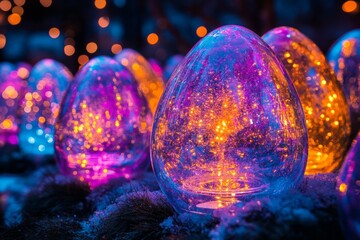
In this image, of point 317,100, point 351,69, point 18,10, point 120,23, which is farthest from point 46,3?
point 317,100

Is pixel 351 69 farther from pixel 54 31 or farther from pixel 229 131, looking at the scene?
pixel 54 31

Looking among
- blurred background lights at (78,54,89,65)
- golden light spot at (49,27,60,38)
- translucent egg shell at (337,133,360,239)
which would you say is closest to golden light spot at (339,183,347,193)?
translucent egg shell at (337,133,360,239)

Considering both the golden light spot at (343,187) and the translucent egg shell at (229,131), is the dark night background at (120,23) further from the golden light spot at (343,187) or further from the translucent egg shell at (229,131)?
the golden light spot at (343,187)

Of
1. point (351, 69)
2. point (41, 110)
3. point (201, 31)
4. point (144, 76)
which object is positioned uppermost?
point (351, 69)

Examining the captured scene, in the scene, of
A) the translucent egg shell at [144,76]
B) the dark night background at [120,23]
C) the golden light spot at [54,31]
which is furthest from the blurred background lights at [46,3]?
the translucent egg shell at [144,76]

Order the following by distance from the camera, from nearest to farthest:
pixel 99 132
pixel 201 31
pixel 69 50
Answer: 1. pixel 99 132
2. pixel 201 31
3. pixel 69 50

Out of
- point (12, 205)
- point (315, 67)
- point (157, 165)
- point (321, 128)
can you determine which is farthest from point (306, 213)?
point (12, 205)

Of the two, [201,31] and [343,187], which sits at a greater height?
[343,187]
